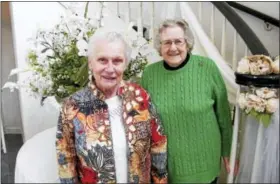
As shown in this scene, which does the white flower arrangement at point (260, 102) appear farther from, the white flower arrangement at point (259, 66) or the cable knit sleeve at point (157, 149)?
the cable knit sleeve at point (157, 149)

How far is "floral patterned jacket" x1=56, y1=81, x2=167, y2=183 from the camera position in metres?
1.09

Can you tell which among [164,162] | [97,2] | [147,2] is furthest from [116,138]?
[147,2]

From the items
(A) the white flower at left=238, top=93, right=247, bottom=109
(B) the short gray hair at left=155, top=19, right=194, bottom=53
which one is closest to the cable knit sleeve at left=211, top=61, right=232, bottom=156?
(B) the short gray hair at left=155, top=19, right=194, bottom=53

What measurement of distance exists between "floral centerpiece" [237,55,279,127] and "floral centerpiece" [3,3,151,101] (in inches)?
25.3

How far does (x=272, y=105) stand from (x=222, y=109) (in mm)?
588

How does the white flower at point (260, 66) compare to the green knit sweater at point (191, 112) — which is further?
the green knit sweater at point (191, 112)

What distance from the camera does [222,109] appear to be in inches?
51.5

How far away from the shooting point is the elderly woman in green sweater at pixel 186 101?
1.23 meters

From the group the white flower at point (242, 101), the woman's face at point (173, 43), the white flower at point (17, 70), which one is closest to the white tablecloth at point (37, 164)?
the white flower at point (17, 70)

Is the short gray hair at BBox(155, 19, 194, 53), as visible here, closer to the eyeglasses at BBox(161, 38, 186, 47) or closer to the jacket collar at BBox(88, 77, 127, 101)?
the eyeglasses at BBox(161, 38, 186, 47)

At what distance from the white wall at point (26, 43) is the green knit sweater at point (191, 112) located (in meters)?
0.62

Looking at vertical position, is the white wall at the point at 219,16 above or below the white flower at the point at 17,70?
above

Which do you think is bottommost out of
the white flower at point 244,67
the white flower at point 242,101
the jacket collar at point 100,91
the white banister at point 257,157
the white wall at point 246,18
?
the white banister at point 257,157

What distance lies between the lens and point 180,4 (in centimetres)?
203
